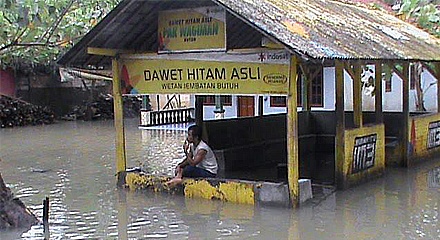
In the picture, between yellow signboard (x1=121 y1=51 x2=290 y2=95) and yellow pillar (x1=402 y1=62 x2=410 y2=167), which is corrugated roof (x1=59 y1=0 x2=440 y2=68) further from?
yellow pillar (x1=402 y1=62 x2=410 y2=167)

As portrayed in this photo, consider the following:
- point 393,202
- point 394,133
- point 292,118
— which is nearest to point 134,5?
point 292,118

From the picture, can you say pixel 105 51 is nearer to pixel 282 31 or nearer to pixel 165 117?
pixel 282 31

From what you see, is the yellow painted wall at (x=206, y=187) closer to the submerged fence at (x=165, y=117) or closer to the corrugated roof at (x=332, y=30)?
the corrugated roof at (x=332, y=30)

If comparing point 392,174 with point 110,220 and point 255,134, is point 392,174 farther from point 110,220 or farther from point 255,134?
point 110,220

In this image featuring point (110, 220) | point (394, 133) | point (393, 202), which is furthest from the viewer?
point (394, 133)

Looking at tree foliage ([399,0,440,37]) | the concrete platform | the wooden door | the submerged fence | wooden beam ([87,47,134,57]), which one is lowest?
the concrete platform

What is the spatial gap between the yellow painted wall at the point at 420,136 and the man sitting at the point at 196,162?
5197mm

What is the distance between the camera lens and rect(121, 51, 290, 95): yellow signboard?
33.3ft

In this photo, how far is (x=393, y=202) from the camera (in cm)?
1042

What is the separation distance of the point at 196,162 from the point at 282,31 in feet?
9.14

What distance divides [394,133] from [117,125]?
712cm

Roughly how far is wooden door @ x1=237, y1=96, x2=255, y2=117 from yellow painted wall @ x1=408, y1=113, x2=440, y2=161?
37.8 ft

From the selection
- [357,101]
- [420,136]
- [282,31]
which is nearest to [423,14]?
[420,136]

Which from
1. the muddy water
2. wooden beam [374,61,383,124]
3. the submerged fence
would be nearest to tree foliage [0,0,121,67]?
the muddy water
